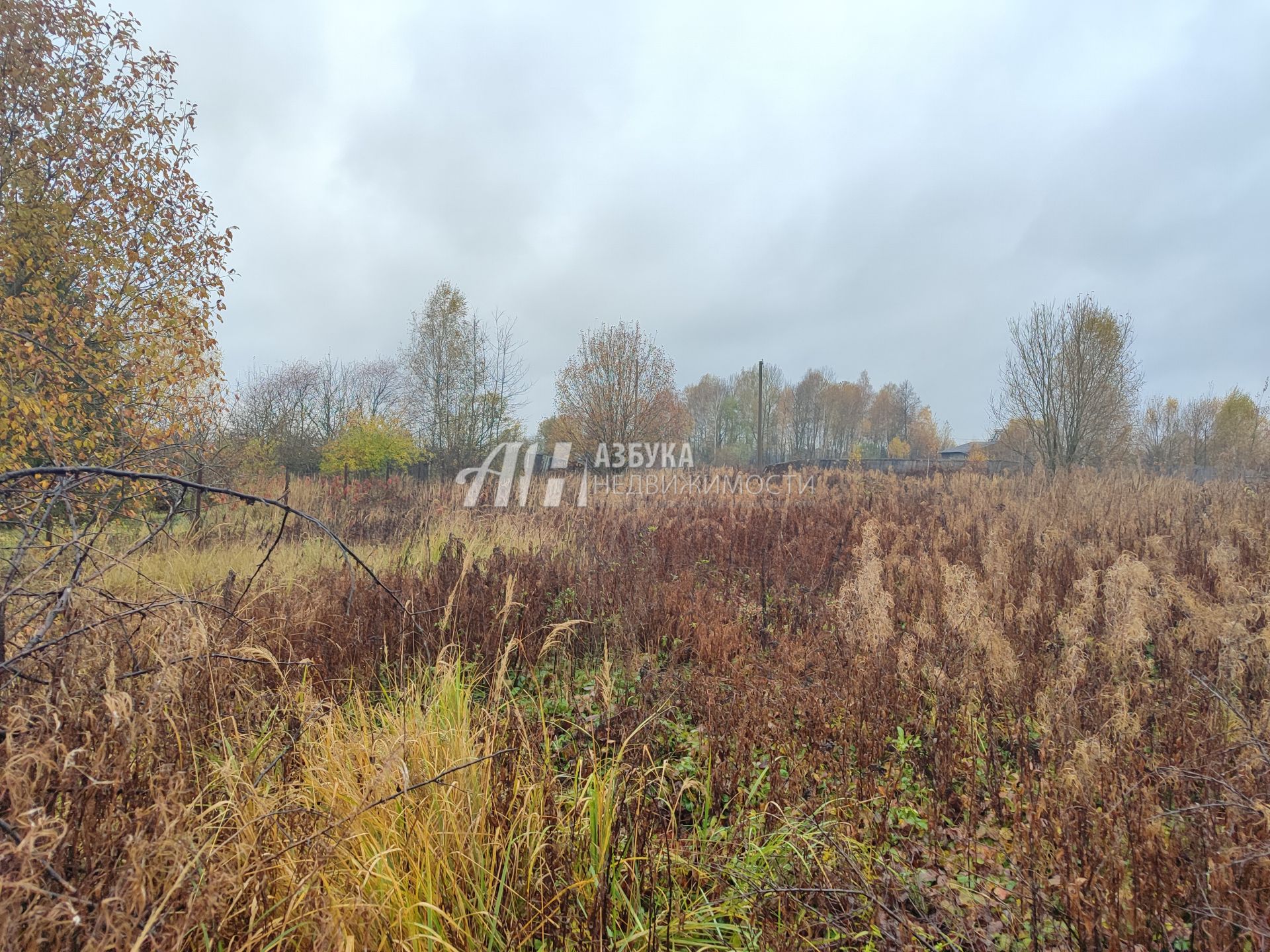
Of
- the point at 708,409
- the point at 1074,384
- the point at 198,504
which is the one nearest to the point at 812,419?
the point at 708,409

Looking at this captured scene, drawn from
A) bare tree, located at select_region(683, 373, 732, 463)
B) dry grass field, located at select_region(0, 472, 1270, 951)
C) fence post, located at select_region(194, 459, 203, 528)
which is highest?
bare tree, located at select_region(683, 373, 732, 463)

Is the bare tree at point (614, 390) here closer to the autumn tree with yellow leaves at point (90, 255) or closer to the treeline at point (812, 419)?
the autumn tree with yellow leaves at point (90, 255)

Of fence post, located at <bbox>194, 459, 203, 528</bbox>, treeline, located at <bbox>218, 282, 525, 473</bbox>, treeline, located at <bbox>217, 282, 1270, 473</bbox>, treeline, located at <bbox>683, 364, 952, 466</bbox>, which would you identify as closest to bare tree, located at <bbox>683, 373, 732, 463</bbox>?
treeline, located at <bbox>683, 364, 952, 466</bbox>

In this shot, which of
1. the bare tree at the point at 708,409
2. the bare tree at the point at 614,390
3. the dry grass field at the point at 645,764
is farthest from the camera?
the bare tree at the point at 708,409

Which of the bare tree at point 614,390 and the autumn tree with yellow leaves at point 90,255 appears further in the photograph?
the bare tree at point 614,390

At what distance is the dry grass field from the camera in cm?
146

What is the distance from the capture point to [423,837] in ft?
A: 5.34

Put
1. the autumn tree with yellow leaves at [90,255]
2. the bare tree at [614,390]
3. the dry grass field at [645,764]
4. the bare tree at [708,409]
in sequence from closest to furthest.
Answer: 1. the dry grass field at [645,764]
2. the autumn tree with yellow leaves at [90,255]
3. the bare tree at [614,390]
4. the bare tree at [708,409]

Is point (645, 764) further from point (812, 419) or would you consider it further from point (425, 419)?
point (812, 419)

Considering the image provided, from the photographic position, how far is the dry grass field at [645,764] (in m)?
1.46

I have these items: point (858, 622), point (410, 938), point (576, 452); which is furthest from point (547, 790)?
point (576, 452)

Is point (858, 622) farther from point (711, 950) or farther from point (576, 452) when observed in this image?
point (576, 452)

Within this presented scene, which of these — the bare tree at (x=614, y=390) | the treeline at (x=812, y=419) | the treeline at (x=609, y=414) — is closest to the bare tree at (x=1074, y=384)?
the treeline at (x=609, y=414)

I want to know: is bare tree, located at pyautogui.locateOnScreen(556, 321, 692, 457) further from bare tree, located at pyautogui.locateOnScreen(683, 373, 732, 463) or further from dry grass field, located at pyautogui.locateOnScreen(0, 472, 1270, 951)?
bare tree, located at pyautogui.locateOnScreen(683, 373, 732, 463)
